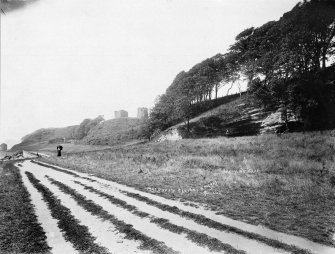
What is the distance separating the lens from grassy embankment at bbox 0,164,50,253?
750 centimetres

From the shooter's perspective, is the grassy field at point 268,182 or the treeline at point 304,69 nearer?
the grassy field at point 268,182

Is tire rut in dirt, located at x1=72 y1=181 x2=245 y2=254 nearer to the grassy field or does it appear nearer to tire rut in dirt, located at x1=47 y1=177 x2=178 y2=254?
tire rut in dirt, located at x1=47 y1=177 x2=178 y2=254

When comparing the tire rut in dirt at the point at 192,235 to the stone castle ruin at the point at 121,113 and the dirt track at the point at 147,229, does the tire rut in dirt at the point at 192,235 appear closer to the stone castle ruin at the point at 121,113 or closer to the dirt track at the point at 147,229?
the dirt track at the point at 147,229

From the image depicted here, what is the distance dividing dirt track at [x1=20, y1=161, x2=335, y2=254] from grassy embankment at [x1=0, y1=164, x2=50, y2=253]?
0.29 metres

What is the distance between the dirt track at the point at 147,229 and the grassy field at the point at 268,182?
0.99 meters

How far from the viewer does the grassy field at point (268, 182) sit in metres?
8.95

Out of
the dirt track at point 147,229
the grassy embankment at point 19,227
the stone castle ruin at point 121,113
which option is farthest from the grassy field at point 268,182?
the stone castle ruin at point 121,113

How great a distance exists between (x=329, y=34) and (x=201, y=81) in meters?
31.3

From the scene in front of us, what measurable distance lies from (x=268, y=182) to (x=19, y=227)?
1257 cm

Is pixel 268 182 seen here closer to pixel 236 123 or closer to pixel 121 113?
pixel 236 123

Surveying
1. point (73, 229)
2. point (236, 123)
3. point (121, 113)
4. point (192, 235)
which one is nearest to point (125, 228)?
point (73, 229)

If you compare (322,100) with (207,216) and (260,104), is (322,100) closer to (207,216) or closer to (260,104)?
(260,104)

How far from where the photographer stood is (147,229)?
8430 millimetres

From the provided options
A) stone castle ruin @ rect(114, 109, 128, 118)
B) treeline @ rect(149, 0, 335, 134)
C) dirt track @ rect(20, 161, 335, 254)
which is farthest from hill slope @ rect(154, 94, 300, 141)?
stone castle ruin @ rect(114, 109, 128, 118)
